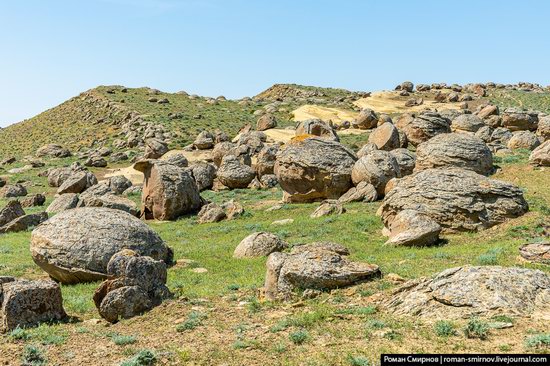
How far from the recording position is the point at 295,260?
52.7ft

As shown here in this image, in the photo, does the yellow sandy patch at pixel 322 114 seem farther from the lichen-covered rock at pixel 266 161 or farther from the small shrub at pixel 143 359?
the small shrub at pixel 143 359

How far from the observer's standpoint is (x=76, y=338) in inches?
528

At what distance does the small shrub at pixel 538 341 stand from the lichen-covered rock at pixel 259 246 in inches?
595

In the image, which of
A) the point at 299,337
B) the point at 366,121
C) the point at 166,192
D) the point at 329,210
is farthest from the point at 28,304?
the point at 366,121

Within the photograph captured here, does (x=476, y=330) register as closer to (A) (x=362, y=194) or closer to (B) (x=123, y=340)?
(B) (x=123, y=340)

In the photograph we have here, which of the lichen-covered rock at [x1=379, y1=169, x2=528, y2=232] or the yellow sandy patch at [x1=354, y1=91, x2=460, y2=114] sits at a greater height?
the yellow sandy patch at [x1=354, y1=91, x2=460, y2=114]

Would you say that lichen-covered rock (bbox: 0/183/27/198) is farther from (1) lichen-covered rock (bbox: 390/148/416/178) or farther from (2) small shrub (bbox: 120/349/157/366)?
(2) small shrub (bbox: 120/349/157/366)

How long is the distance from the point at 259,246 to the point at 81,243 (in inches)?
332

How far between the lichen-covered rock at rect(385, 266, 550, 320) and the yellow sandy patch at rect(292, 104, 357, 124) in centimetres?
8184

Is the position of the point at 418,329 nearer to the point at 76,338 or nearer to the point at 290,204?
the point at 76,338

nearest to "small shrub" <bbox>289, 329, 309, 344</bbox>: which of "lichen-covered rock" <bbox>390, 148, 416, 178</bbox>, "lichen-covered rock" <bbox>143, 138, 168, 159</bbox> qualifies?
"lichen-covered rock" <bbox>390, 148, 416, 178</bbox>

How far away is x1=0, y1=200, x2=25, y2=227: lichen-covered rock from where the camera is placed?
3834 centimetres

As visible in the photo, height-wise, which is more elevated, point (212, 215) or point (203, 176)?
point (203, 176)

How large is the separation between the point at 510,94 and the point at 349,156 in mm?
99429
